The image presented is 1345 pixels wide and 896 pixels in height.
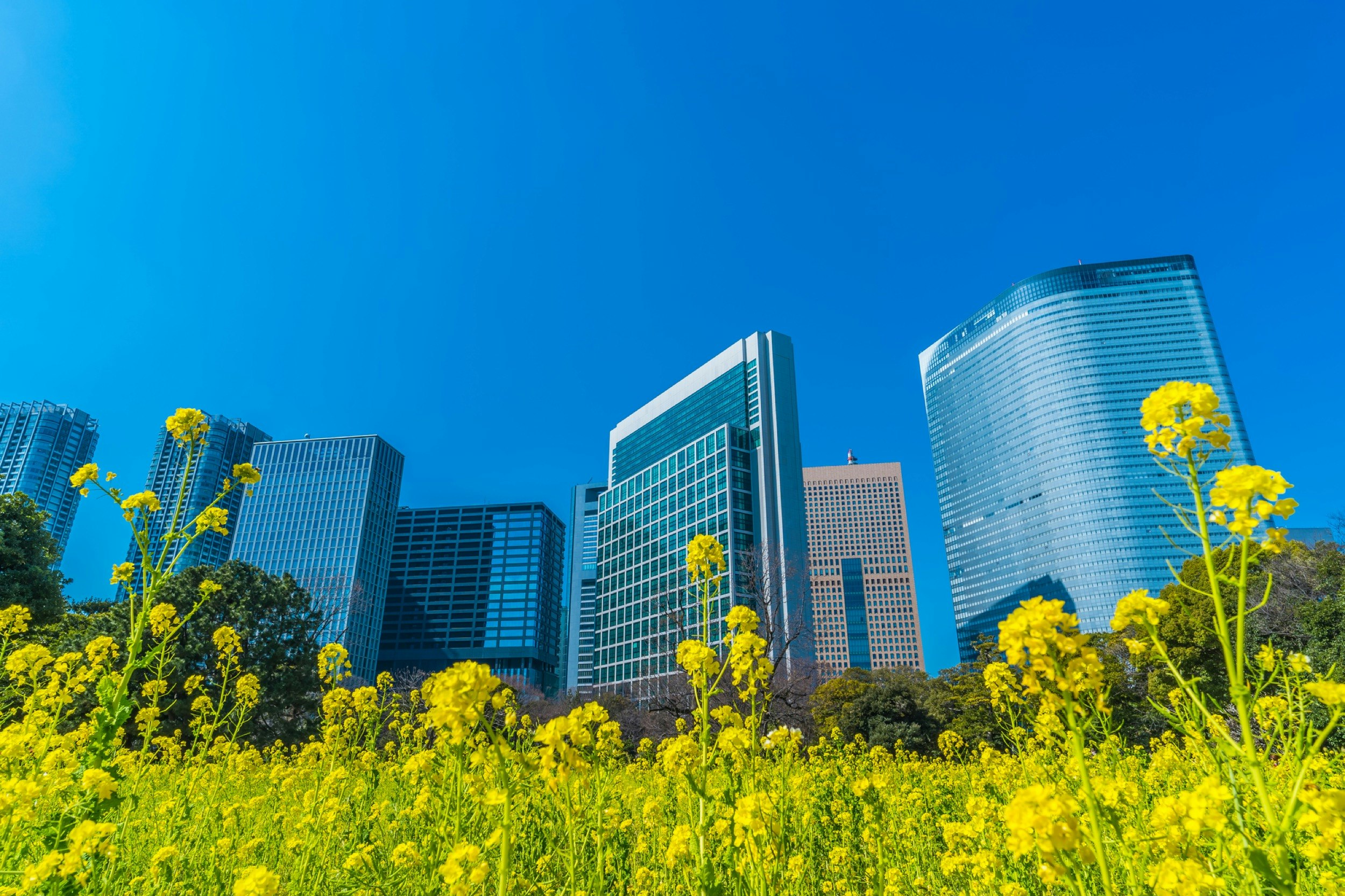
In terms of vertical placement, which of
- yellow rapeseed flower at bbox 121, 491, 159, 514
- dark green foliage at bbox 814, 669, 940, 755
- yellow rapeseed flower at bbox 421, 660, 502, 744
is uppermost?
yellow rapeseed flower at bbox 121, 491, 159, 514

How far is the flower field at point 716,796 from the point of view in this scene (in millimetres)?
1401

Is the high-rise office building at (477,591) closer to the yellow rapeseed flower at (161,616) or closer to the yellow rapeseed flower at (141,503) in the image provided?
the yellow rapeseed flower at (161,616)

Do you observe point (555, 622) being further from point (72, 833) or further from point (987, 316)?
point (72, 833)

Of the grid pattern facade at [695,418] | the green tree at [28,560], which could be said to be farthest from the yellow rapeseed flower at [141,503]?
the grid pattern facade at [695,418]

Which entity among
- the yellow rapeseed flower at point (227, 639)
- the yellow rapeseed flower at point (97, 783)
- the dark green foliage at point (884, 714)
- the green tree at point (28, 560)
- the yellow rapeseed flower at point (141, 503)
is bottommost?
the dark green foliage at point (884, 714)

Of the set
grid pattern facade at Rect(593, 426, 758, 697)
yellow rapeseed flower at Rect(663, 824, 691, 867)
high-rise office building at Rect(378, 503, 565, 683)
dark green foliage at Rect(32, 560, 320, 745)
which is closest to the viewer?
yellow rapeseed flower at Rect(663, 824, 691, 867)

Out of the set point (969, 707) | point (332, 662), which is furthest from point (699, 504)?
point (332, 662)

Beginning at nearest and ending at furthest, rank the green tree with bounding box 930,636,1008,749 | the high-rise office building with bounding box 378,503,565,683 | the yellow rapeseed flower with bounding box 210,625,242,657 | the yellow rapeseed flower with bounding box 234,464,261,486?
the yellow rapeseed flower with bounding box 234,464,261,486 → the yellow rapeseed flower with bounding box 210,625,242,657 → the green tree with bounding box 930,636,1008,749 → the high-rise office building with bounding box 378,503,565,683

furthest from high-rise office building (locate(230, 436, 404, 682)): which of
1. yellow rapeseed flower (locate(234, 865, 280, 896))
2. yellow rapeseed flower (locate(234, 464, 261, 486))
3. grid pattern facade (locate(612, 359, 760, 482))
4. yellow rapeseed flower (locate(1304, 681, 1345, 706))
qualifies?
yellow rapeseed flower (locate(1304, 681, 1345, 706))

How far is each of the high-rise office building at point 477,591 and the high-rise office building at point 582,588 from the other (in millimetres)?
23608

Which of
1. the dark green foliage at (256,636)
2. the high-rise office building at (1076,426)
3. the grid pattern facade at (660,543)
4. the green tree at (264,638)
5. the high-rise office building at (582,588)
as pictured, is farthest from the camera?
the high-rise office building at (1076,426)

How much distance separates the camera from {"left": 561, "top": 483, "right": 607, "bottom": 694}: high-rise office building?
219 ft

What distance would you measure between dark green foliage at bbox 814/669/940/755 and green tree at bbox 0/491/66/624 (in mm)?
20811

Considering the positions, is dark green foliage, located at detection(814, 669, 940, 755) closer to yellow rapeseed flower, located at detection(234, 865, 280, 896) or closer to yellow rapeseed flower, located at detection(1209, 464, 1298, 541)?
yellow rapeseed flower, located at detection(234, 865, 280, 896)
